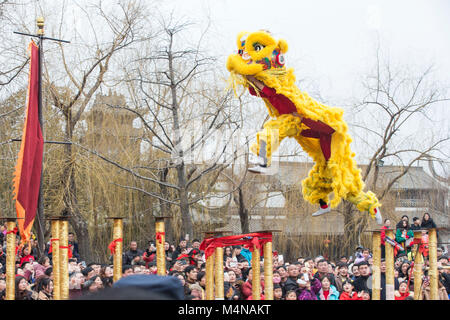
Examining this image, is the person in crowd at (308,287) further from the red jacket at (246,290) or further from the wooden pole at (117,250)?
the wooden pole at (117,250)

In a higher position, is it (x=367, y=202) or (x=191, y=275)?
(x=367, y=202)

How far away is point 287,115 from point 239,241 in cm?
128

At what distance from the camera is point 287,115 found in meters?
5.42

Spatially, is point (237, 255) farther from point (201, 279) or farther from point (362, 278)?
point (362, 278)

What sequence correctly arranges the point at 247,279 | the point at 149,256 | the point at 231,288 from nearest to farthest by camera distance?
1. the point at 231,288
2. the point at 247,279
3. the point at 149,256

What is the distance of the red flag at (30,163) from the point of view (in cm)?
577

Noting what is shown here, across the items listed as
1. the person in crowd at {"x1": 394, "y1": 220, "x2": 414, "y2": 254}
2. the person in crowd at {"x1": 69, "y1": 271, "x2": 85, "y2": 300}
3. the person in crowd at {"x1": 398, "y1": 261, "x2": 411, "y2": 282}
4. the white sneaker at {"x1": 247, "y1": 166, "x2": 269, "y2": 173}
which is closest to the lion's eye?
the white sneaker at {"x1": 247, "y1": 166, "x2": 269, "y2": 173}

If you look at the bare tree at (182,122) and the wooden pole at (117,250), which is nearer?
the wooden pole at (117,250)

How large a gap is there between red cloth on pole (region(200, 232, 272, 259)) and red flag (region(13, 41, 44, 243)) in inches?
76.0

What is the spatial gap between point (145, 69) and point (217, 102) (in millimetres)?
Result: 1402

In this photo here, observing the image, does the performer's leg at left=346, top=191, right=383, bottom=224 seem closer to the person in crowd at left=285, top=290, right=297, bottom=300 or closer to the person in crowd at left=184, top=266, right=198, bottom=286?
the person in crowd at left=285, top=290, right=297, bottom=300

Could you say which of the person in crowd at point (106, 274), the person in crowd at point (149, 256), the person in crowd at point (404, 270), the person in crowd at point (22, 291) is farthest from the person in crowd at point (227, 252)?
the person in crowd at point (22, 291)

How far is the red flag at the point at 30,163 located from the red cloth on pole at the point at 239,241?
1929 millimetres

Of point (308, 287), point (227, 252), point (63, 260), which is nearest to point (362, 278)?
point (308, 287)
